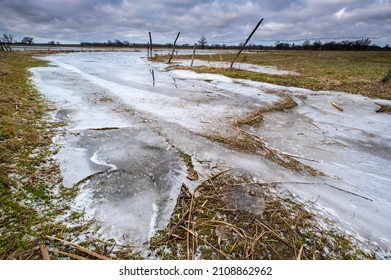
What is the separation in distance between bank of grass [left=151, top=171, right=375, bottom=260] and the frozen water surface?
7.1 inches

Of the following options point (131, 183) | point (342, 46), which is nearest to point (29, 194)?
point (131, 183)

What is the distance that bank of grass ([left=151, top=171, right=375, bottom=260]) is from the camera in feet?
5.72

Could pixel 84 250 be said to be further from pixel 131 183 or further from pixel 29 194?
pixel 29 194

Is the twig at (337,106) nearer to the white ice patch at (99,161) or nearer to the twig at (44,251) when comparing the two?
the white ice patch at (99,161)

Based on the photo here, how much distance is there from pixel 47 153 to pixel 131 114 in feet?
7.23

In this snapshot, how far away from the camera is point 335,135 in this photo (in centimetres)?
435

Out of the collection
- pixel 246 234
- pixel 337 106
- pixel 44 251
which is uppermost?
pixel 337 106

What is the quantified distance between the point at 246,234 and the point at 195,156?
149 centimetres

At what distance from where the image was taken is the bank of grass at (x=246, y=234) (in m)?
1.74

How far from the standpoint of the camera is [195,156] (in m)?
3.17

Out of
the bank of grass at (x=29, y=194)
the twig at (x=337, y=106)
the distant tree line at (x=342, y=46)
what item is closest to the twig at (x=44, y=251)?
the bank of grass at (x=29, y=194)

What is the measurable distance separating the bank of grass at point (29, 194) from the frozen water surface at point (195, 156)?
0.19 m
